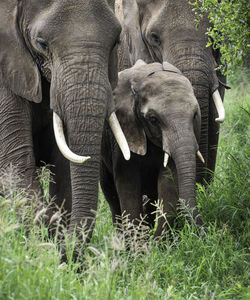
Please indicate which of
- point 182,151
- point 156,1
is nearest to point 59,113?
point 182,151

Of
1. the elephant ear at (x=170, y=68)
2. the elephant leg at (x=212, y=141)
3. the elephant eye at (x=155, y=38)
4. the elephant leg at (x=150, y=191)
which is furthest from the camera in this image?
the elephant leg at (x=212, y=141)

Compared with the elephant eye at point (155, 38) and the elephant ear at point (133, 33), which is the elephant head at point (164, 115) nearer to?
the elephant eye at point (155, 38)

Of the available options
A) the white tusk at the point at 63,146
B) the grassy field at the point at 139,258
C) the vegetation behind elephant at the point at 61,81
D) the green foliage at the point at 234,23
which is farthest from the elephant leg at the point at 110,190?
the white tusk at the point at 63,146

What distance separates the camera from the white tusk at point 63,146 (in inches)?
211

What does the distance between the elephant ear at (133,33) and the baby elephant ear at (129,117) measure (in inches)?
47.2

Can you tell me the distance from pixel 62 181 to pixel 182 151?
1.03m

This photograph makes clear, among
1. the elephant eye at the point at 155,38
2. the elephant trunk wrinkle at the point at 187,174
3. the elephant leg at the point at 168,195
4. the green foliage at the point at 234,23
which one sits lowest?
the elephant leg at the point at 168,195

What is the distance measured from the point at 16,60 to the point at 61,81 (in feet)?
1.79

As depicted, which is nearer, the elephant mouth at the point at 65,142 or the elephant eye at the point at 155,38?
the elephant mouth at the point at 65,142

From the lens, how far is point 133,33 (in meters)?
8.14

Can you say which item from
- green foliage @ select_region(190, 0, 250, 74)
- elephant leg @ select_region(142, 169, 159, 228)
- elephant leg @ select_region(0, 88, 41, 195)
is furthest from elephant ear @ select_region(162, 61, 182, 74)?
elephant leg @ select_region(0, 88, 41, 195)

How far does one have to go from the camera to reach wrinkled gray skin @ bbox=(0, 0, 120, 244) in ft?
18.1

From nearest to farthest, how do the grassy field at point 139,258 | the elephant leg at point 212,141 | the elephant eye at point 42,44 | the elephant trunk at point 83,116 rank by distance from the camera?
the grassy field at point 139,258 < the elephant trunk at point 83,116 < the elephant eye at point 42,44 < the elephant leg at point 212,141

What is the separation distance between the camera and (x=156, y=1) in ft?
25.5
